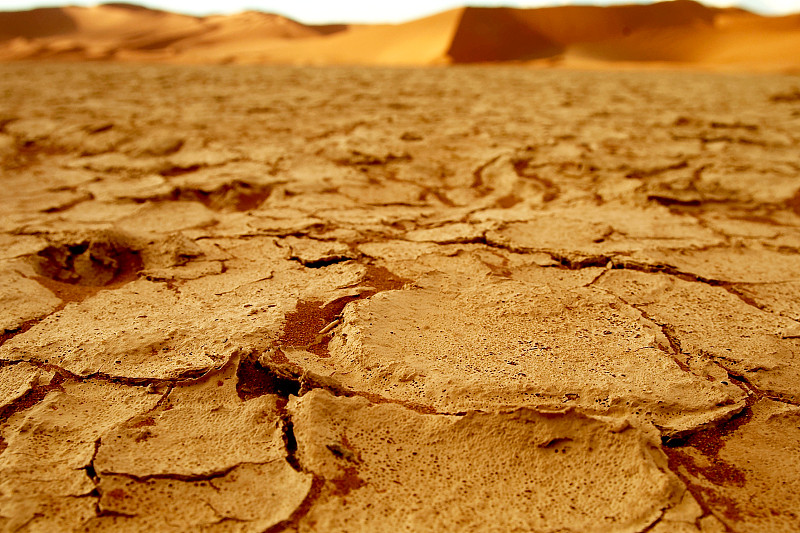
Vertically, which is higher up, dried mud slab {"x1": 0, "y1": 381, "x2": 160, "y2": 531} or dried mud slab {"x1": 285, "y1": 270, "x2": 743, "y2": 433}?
dried mud slab {"x1": 285, "y1": 270, "x2": 743, "y2": 433}

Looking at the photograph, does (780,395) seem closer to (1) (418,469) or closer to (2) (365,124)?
(1) (418,469)

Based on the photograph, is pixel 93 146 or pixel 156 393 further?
pixel 93 146

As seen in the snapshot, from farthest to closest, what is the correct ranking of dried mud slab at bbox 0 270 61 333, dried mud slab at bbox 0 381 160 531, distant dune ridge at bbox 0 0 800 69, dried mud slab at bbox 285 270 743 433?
distant dune ridge at bbox 0 0 800 69, dried mud slab at bbox 0 270 61 333, dried mud slab at bbox 285 270 743 433, dried mud slab at bbox 0 381 160 531

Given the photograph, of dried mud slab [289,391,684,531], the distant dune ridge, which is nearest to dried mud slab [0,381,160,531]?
dried mud slab [289,391,684,531]

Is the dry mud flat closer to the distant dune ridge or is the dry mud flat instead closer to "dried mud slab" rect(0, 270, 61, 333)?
"dried mud slab" rect(0, 270, 61, 333)

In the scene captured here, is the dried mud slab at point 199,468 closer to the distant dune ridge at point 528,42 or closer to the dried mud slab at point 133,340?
the dried mud slab at point 133,340

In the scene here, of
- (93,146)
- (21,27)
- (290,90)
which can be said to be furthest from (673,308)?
(21,27)

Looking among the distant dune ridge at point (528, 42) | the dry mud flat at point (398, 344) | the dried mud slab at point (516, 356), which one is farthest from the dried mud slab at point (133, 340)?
the distant dune ridge at point (528, 42)
